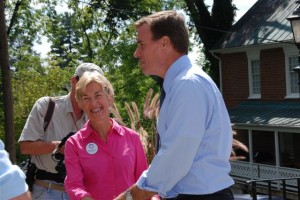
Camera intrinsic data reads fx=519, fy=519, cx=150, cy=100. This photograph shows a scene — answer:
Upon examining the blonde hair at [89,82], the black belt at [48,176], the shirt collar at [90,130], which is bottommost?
the black belt at [48,176]

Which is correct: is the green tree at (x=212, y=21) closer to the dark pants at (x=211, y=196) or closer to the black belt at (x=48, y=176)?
the black belt at (x=48, y=176)

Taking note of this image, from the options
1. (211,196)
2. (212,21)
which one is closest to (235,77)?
(212,21)

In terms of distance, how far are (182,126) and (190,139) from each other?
0.25 ft

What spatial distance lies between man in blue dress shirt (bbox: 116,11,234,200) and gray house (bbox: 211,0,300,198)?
58.5 ft

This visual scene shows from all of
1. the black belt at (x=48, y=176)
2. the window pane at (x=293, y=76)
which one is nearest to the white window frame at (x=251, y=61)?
the window pane at (x=293, y=76)

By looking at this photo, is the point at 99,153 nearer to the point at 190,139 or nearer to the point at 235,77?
the point at 190,139

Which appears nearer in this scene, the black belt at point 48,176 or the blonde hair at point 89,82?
the blonde hair at point 89,82

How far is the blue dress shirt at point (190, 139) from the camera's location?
265 centimetres

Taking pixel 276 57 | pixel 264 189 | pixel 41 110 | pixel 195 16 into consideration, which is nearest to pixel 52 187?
pixel 41 110

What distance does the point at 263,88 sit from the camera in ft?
77.7

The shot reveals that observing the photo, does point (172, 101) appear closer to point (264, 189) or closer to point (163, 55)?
point (163, 55)

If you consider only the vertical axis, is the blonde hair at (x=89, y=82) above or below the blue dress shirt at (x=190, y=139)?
above

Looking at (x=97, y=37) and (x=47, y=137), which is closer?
(x=47, y=137)

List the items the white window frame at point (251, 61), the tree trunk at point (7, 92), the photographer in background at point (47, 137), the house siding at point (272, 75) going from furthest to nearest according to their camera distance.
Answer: the white window frame at point (251, 61), the house siding at point (272, 75), the tree trunk at point (7, 92), the photographer in background at point (47, 137)
